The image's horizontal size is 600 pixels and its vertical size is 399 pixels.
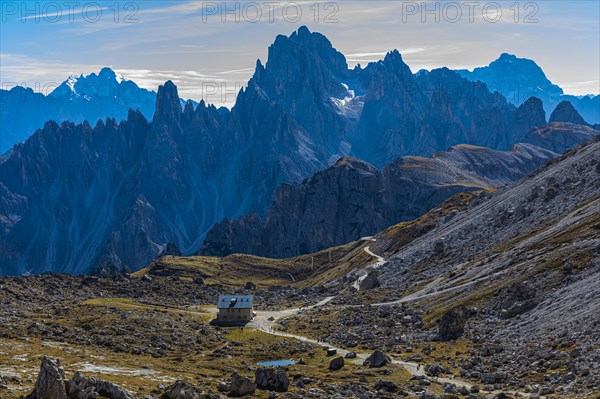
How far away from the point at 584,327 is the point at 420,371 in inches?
884

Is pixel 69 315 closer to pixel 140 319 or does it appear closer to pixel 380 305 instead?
pixel 140 319

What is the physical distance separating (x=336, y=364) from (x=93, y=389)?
152ft

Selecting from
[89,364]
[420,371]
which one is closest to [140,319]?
[89,364]

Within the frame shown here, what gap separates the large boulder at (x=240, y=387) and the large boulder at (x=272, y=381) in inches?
167

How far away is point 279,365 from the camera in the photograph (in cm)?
12150

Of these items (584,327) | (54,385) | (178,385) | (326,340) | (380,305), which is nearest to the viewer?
(54,385)

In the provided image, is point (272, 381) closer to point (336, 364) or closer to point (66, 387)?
point (336, 364)

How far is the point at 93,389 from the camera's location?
7669cm

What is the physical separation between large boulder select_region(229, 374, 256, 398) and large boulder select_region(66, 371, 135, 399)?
14.8 meters

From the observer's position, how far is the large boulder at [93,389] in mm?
76562

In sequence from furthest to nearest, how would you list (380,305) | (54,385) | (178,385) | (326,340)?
(380,305)
(326,340)
(178,385)
(54,385)

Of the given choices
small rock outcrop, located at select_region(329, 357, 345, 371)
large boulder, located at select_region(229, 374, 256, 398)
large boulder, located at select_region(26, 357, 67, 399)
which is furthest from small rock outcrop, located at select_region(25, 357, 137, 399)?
small rock outcrop, located at select_region(329, 357, 345, 371)

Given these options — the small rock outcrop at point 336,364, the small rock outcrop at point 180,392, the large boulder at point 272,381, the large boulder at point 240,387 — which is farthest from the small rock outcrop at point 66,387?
the small rock outcrop at point 336,364

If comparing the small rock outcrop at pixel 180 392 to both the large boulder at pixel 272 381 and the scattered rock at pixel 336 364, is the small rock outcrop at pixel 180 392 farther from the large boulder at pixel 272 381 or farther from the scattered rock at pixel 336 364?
the scattered rock at pixel 336 364
